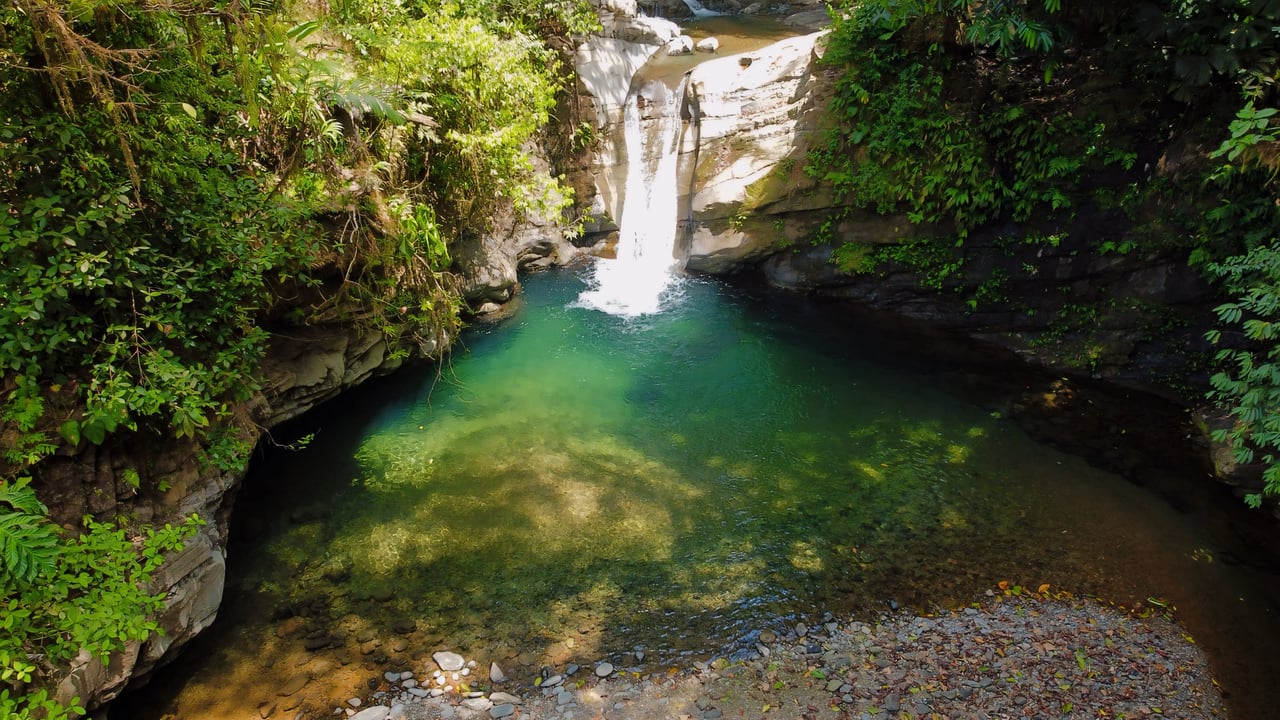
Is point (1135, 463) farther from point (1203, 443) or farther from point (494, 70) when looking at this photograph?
point (494, 70)

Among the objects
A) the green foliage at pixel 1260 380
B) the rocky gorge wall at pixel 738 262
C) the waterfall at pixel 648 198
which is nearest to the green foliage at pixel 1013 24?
the rocky gorge wall at pixel 738 262

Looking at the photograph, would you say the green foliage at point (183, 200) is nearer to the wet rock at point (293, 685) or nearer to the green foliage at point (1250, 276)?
the wet rock at point (293, 685)

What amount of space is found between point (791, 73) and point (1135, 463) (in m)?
9.54

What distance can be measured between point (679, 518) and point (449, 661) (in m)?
3.14

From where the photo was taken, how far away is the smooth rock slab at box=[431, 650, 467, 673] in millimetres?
5652

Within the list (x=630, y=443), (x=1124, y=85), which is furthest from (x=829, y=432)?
(x=1124, y=85)

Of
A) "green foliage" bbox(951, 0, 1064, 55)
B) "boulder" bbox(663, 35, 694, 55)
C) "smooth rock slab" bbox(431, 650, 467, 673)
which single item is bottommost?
"smooth rock slab" bbox(431, 650, 467, 673)

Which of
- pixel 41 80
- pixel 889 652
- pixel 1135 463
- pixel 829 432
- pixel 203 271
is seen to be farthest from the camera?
pixel 829 432

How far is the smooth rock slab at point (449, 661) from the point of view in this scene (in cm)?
565

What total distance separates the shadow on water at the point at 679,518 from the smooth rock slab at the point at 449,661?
5.4 inches

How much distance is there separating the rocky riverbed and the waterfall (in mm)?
9259

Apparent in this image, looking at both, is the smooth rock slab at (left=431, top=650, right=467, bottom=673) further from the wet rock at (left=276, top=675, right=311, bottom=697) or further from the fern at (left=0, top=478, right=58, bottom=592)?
→ the fern at (left=0, top=478, right=58, bottom=592)

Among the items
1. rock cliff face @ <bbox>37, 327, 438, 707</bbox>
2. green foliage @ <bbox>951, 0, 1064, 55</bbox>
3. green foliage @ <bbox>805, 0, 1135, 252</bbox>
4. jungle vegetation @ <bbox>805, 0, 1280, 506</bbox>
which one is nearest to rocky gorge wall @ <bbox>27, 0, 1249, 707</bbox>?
rock cliff face @ <bbox>37, 327, 438, 707</bbox>

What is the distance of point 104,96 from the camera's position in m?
4.27
